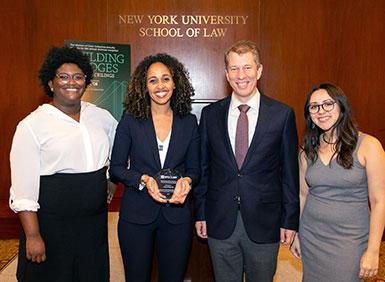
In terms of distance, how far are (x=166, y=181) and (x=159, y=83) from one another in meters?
0.55

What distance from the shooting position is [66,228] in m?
2.13

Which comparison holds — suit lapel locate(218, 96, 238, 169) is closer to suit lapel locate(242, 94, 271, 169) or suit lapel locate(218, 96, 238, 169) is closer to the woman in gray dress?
suit lapel locate(242, 94, 271, 169)

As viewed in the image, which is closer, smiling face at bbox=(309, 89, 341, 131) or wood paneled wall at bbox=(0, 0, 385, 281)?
smiling face at bbox=(309, 89, 341, 131)

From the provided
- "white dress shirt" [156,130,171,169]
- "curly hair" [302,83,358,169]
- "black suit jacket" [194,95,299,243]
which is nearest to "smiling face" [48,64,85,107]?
"white dress shirt" [156,130,171,169]

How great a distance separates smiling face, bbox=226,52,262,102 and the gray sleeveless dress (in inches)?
22.1

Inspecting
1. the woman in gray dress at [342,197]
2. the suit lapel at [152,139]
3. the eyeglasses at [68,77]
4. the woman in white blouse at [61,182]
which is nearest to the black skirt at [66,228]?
the woman in white blouse at [61,182]

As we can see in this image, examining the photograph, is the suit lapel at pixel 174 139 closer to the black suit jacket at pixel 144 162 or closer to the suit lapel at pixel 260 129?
the black suit jacket at pixel 144 162

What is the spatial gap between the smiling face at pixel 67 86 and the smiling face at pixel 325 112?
1.27 metres

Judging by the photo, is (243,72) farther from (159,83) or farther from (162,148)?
(162,148)

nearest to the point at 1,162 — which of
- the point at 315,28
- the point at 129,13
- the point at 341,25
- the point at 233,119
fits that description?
the point at 129,13

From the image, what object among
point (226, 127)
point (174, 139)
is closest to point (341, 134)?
point (226, 127)

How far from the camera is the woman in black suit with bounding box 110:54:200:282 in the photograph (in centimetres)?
219

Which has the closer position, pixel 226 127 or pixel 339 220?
pixel 339 220

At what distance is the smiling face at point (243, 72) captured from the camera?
2.17 meters
